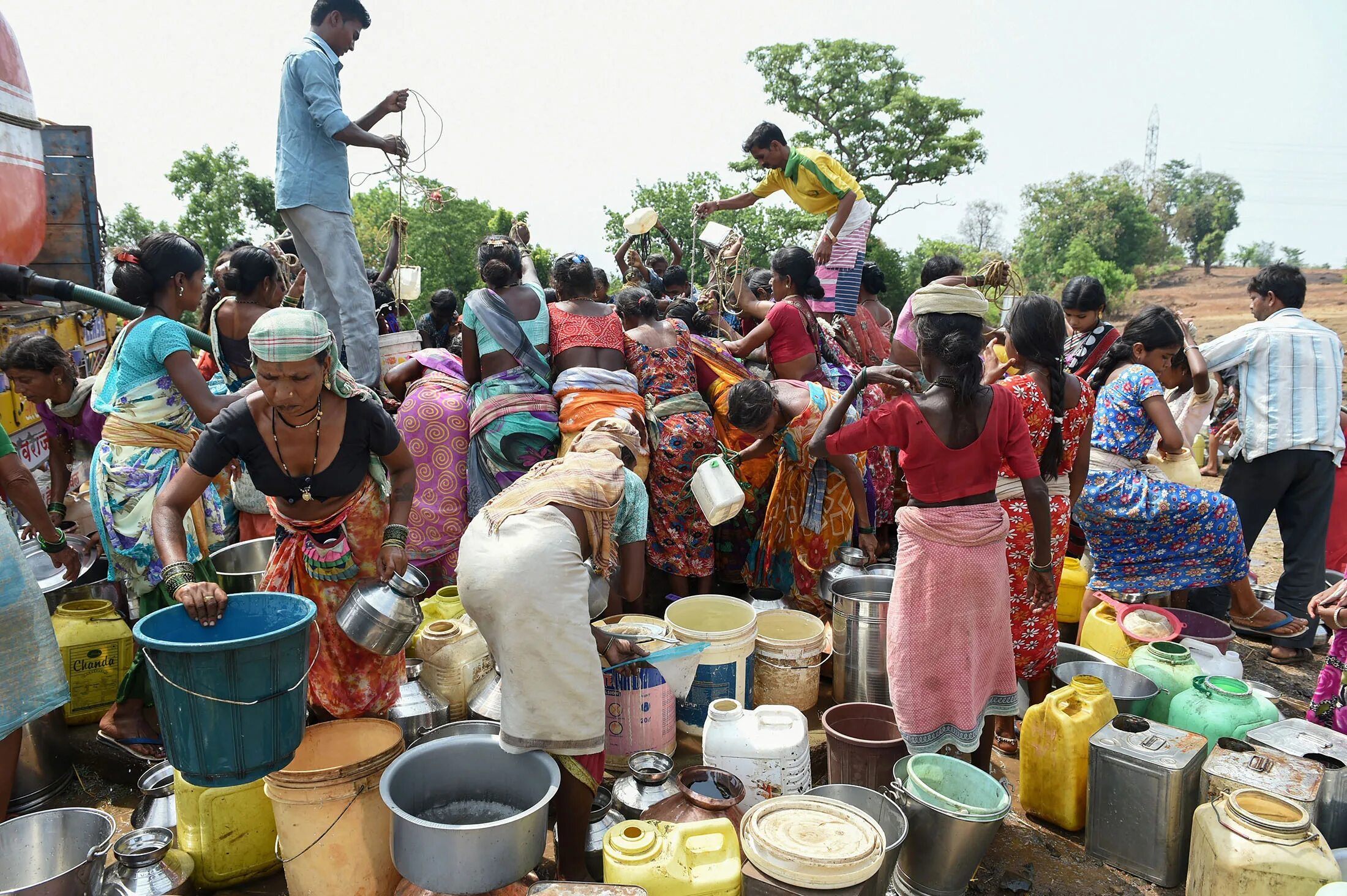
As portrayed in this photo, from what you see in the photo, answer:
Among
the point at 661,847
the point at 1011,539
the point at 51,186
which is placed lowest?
the point at 661,847

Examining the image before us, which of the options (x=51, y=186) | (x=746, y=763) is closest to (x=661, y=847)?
(x=746, y=763)

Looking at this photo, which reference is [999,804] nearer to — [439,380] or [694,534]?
[694,534]

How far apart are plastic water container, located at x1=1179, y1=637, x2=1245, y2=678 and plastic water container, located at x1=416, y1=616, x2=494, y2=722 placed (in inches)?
136

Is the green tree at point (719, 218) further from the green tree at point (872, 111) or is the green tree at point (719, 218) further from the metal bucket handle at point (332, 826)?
the metal bucket handle at point (332, 826)

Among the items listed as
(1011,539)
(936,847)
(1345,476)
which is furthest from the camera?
(1345,476)

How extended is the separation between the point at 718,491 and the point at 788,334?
167cm

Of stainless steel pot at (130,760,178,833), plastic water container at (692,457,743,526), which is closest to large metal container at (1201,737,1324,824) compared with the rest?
plastic water container at (692,457,743,526)

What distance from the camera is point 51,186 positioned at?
7.75 m

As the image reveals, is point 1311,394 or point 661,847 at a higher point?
point 1311,394

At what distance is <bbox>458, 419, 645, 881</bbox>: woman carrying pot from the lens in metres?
2.49

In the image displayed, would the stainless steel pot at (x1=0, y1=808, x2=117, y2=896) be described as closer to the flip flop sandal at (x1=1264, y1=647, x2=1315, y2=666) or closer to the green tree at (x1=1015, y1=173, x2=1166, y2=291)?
the flip flop sandal at (x1=1264, y1=647, x2=1315, y2=666)

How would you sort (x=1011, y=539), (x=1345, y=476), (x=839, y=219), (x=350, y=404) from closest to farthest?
1. (x=350, y=404)
2. (x=1011, y=539)
3. (x=1345, y=476)
4. (x=839, y=219)

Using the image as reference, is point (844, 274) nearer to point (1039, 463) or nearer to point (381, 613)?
point (1039, 463)

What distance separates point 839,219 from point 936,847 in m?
4.67
